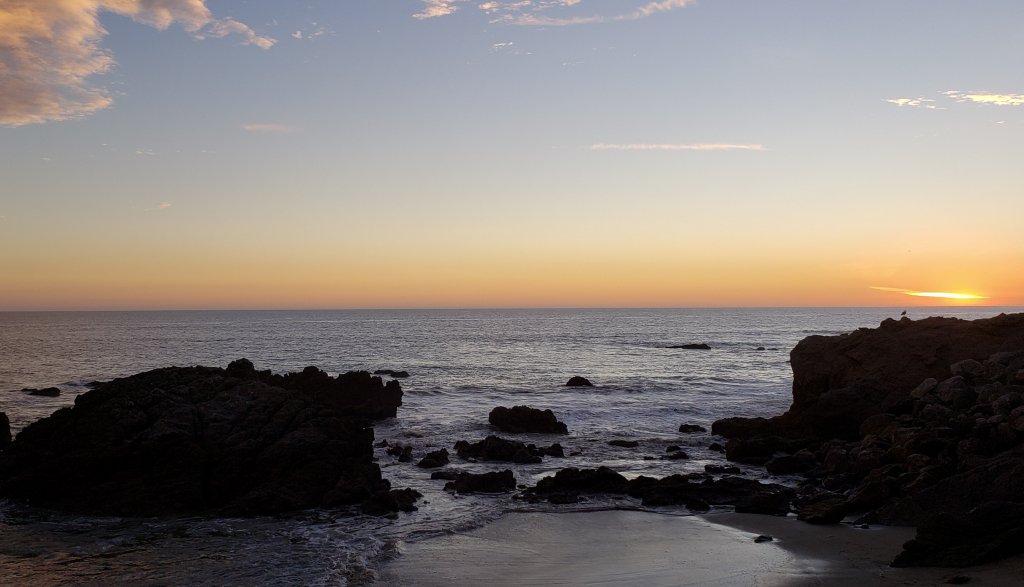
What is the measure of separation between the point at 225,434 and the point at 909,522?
53.9 feet

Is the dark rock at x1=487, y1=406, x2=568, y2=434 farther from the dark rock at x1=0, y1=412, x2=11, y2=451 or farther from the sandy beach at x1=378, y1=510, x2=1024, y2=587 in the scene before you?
the dark rock at x1=0, y1=412, x2=11, y2=451

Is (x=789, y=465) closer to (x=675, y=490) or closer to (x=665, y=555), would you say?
(x=675, y=490)

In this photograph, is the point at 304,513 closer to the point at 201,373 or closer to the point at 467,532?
the point at 467,532

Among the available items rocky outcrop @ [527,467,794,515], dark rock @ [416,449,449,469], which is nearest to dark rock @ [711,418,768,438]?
rocky outcrop @ [527,467,794,515]

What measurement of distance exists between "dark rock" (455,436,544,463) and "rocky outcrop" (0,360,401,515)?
224 inches

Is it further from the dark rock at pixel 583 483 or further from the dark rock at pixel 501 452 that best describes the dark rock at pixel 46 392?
the dark rock at pixel 583 483

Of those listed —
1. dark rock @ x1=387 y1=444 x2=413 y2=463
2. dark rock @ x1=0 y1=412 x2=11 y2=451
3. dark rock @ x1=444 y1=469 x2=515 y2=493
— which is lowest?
dark rock @ x1=387 y1=444 x2=413 y2=463

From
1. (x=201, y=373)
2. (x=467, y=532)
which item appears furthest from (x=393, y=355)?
(x=467, y=532)

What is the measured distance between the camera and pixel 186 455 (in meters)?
→ 18.7

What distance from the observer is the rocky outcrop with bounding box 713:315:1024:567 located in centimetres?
1288

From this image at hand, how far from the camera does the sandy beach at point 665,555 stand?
12664mm

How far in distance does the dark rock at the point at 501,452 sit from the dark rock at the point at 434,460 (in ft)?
4.27

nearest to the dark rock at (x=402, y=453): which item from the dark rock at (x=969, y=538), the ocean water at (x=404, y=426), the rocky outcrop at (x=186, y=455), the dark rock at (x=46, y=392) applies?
the ocean water at (x=404, y=426)

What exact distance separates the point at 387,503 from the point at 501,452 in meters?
7.56
